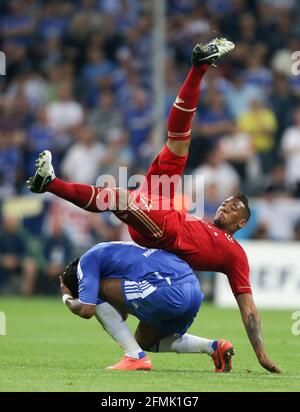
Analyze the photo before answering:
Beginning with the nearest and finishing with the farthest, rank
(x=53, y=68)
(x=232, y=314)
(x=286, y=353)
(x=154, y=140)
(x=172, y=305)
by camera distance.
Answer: (x=172, y=305) < (x=286, y=353) < (x=232, y=314) < (x=154, y=140) < (x=53, y=68)

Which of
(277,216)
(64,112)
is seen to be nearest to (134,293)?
(277,216)

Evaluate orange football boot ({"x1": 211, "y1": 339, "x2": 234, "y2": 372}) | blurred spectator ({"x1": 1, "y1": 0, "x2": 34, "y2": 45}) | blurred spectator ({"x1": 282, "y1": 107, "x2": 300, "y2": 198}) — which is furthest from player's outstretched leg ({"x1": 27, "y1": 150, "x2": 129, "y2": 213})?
blurred spectator ({"x1": 1, "y1": 0, "x2": 34, "y2": 45})

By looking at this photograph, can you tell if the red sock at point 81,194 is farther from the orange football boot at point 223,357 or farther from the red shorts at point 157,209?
the orange football boot at point 223,357

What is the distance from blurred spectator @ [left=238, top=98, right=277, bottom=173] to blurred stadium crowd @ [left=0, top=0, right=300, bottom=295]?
2cm

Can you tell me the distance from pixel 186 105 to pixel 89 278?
162 centimetres

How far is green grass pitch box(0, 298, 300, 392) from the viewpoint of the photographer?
7.52m

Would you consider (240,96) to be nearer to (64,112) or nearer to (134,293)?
(64,112)

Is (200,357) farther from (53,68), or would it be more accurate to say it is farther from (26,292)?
(53,68)

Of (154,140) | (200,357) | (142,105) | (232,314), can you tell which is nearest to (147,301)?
(200,357)

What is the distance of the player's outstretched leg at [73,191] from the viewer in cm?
819

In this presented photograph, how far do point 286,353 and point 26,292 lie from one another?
28.4 feet

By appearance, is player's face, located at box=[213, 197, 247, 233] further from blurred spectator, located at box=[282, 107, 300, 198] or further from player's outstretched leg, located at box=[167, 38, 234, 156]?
blurred spectator, located at box=[282, 107, 300, 198]

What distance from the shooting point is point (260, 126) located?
59.9 feet

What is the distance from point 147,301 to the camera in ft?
28.1
